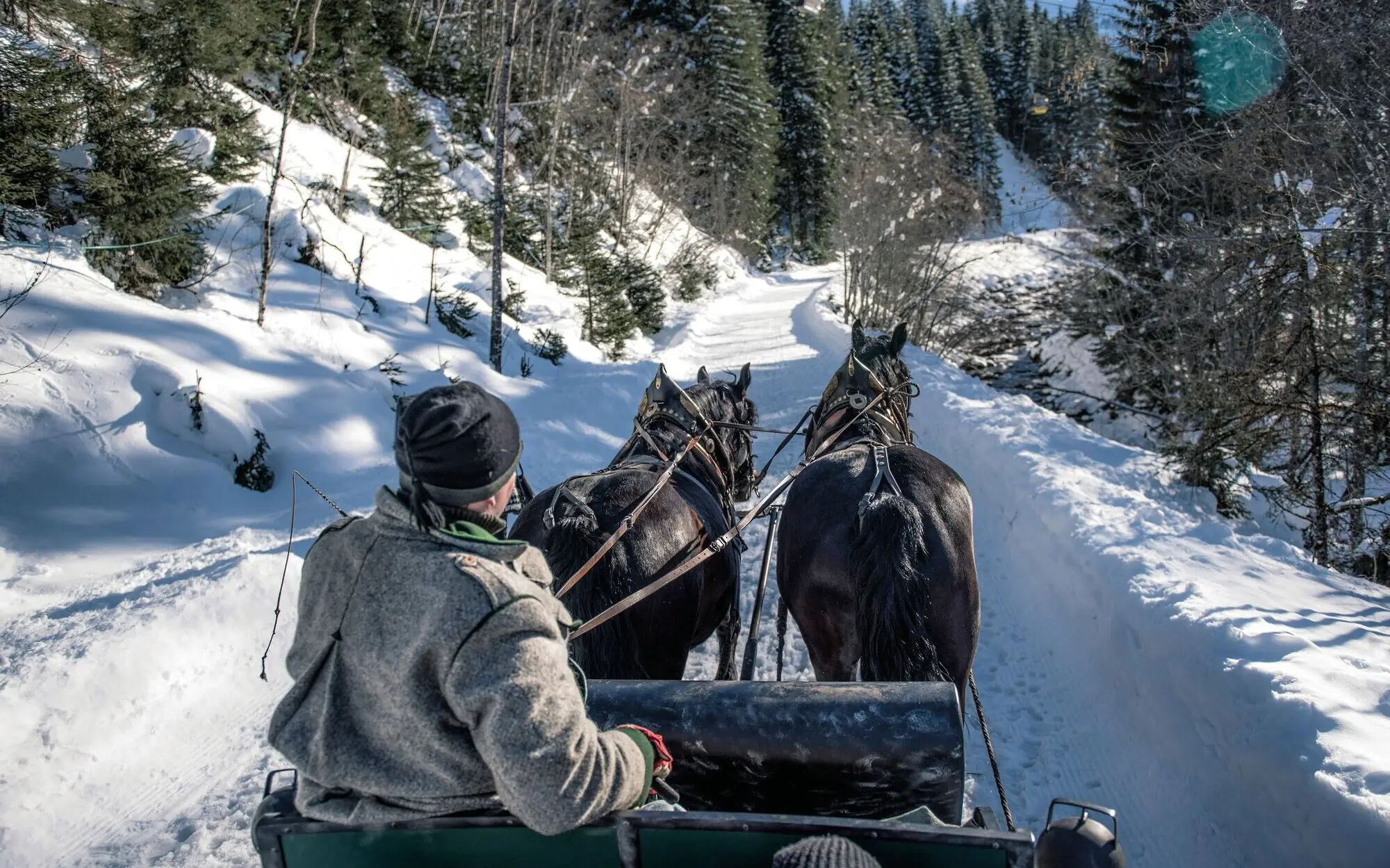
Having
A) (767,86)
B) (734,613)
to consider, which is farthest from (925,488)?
(767,86)

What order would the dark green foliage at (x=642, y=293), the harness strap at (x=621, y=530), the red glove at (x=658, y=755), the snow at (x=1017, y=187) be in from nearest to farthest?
the red glove at (x=658, y=755)
the harness strap at (x=621, y=530)
the dark green foliage at (x=642, y=293)
the snow at (x=1017, y=187)

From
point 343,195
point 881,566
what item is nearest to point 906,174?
point 343,195

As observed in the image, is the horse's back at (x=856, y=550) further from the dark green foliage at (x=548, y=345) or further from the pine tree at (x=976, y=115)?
the pine tree at (x=976, y=115)

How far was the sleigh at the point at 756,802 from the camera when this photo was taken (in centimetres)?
173

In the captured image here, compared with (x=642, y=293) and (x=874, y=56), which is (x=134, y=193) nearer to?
(x=642, y=293)

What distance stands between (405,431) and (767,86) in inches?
1619

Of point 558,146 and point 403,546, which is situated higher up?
point 558,146

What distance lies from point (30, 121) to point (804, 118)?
41.5 metres

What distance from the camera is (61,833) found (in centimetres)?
304

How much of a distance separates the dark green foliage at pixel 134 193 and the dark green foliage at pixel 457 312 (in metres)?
4.14

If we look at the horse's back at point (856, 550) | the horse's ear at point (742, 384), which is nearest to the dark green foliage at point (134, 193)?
the horse's ear at point (742, 384)

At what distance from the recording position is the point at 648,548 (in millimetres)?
3389

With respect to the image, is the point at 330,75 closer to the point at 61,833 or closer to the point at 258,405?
the point at 258,405

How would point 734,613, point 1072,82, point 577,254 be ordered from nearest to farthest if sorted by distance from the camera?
1. point 734,613
2. point 1072,82
3. point 577,254
